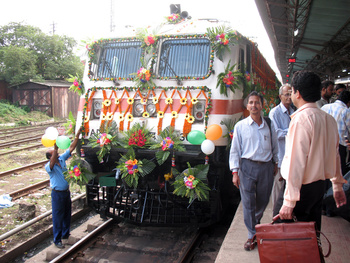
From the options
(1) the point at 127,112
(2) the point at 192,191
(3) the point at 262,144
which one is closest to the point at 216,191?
(2) the point at 192,191

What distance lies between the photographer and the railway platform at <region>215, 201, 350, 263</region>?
3.74 m

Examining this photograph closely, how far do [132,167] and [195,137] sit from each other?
1047 mm

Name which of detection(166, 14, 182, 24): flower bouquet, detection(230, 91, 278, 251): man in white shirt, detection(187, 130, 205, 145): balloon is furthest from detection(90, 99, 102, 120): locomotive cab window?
detection(230, 91, 278, 251): man in white shirt

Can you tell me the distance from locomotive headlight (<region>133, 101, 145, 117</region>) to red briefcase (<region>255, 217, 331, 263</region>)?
128 inches

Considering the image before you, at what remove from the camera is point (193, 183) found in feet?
15.2

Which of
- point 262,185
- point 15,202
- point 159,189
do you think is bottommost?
point 15,202

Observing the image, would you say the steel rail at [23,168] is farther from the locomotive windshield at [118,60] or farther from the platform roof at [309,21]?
the platform roof at [309,21]

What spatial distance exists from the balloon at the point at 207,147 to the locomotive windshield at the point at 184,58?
128cm

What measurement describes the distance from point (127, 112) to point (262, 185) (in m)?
2.55

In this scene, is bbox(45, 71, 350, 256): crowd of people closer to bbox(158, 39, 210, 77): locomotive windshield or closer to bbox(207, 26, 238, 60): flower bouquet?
bbox(207, 26, 238, 60): flower bouquet

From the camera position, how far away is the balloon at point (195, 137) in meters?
4.69

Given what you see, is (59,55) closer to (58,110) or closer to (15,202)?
(58,110)

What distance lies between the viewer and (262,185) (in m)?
3.95

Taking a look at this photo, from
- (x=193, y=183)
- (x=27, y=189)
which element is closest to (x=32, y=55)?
(x=27, y=189)
